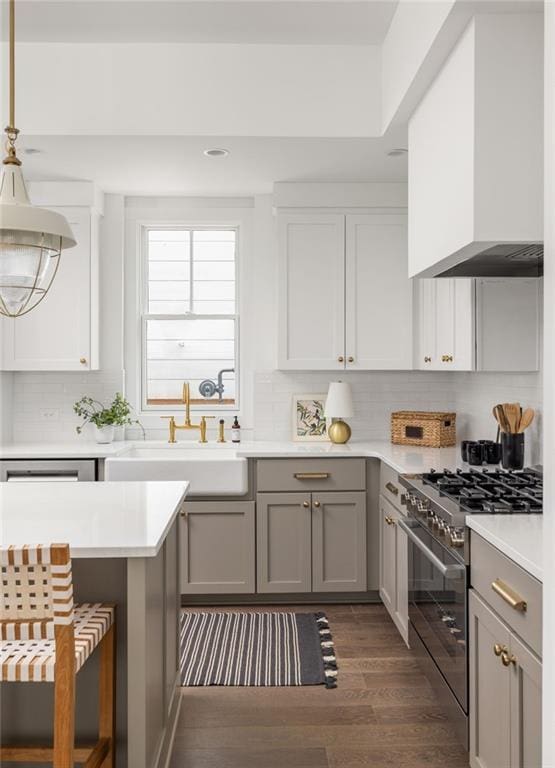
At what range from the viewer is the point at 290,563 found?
13.3 ft

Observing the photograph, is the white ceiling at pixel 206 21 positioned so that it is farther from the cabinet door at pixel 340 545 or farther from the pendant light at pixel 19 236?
the cabinet door at pixel 340 545

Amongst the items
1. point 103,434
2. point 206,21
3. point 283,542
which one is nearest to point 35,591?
point 283,542

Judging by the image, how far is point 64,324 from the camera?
173 inches

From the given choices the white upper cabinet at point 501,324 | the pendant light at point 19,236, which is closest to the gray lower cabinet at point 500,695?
the white upper cabinet at point 501,324

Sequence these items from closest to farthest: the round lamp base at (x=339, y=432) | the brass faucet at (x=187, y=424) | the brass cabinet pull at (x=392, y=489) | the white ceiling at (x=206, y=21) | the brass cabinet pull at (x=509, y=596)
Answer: the brass cabinet pull at (x=509, y=596) < the white ceiling at (x=206, y=21) < the brass cabinet pull at (x=392, y=489) < the round lamp base at (x=339, y=432) < the brass faucet at (x=187, y=424)

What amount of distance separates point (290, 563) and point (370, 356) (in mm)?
1394

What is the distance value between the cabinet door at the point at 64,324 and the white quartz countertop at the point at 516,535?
295 cm

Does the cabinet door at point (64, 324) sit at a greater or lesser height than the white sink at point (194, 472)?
greater

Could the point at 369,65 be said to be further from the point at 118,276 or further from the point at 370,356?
the point at 118,276

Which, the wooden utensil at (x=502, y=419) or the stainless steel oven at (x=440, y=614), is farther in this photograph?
the wooden utensil at (x=502, y=419)

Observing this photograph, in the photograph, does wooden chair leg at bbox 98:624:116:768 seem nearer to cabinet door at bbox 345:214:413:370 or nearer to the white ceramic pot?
the white ceramic pot

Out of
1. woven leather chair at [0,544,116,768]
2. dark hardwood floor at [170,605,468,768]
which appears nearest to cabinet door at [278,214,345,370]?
dark hardwood floor at [170,605,468,768]

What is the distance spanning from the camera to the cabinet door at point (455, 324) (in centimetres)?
337

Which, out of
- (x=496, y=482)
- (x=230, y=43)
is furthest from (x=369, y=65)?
(x=496, y=482)
